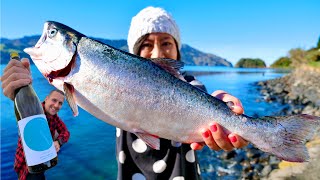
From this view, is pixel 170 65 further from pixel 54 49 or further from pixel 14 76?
pixel 14 76

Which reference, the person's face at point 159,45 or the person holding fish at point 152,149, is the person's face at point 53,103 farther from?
the person's face at point 159,45

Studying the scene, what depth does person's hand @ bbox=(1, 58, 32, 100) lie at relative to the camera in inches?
106

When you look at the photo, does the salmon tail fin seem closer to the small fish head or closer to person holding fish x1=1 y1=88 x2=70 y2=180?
the small fish head

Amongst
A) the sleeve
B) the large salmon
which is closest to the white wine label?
the large salmon

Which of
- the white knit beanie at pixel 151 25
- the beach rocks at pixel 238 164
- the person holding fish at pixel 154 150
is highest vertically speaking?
the white knit beanie at pixel 151 25

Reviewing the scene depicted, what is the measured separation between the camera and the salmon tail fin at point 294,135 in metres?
2.29

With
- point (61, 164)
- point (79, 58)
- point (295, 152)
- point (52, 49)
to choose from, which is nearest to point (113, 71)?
point (79, 58)

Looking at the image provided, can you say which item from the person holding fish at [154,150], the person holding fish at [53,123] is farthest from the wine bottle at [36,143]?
the person holding fish at [53,123]

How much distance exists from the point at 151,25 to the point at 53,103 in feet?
6.11

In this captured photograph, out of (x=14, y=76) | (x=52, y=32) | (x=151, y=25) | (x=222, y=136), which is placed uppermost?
(x=151, y=25)

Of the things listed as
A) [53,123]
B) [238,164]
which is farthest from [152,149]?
[238,164]

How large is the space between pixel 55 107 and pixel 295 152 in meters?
3.21

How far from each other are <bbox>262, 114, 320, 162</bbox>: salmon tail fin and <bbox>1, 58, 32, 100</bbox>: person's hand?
223 centimetres

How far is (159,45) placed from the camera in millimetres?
3604
